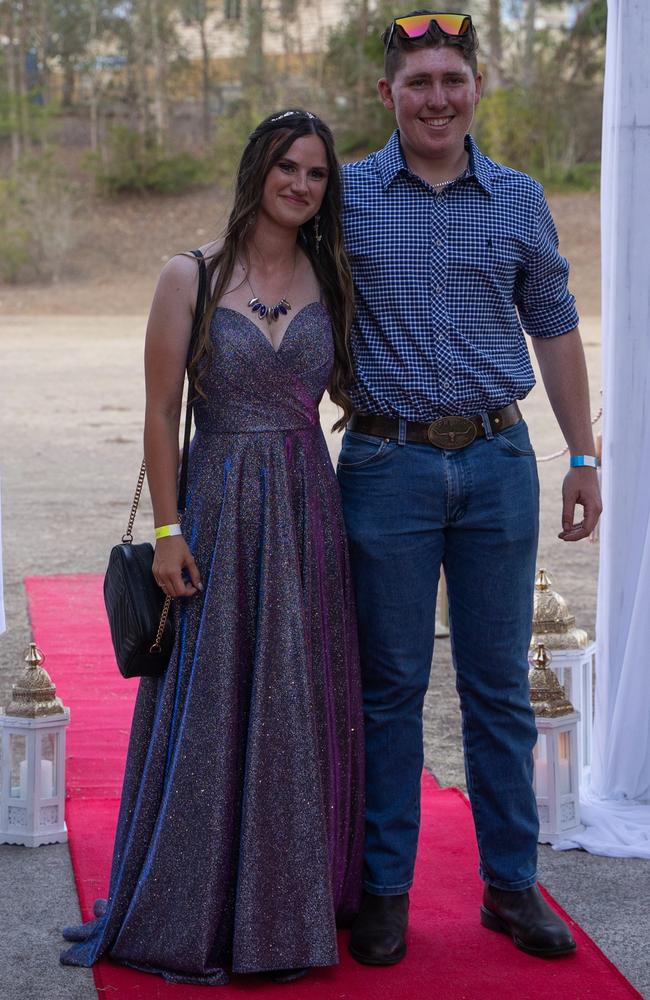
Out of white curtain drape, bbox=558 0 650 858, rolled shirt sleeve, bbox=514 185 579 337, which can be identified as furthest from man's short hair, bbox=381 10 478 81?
white curtain drape, bbox=558 0 650 858

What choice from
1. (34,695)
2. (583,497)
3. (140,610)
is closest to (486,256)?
(583,497)

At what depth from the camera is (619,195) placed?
371 centimetres

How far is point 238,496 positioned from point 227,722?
0.45 m

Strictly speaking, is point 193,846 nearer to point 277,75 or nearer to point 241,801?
point 241,801

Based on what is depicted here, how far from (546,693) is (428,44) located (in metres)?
1.66

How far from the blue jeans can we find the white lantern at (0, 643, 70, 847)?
3.29ft

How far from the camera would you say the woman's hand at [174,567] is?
2773 mm

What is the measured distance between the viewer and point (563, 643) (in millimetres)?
3992

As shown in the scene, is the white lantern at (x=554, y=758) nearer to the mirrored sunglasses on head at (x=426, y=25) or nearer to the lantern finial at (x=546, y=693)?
the lantern finial at (x=546, y=693)

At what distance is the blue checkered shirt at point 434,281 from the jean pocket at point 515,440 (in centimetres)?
7

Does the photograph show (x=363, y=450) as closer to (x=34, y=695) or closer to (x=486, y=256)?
(x=486, y=256)

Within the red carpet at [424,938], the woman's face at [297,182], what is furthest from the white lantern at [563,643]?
the woman's face at [297,182]

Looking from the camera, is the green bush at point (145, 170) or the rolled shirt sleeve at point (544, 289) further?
the green bush at point (145, 170)

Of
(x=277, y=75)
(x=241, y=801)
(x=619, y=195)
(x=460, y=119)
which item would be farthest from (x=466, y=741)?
(x=277, y=75)
